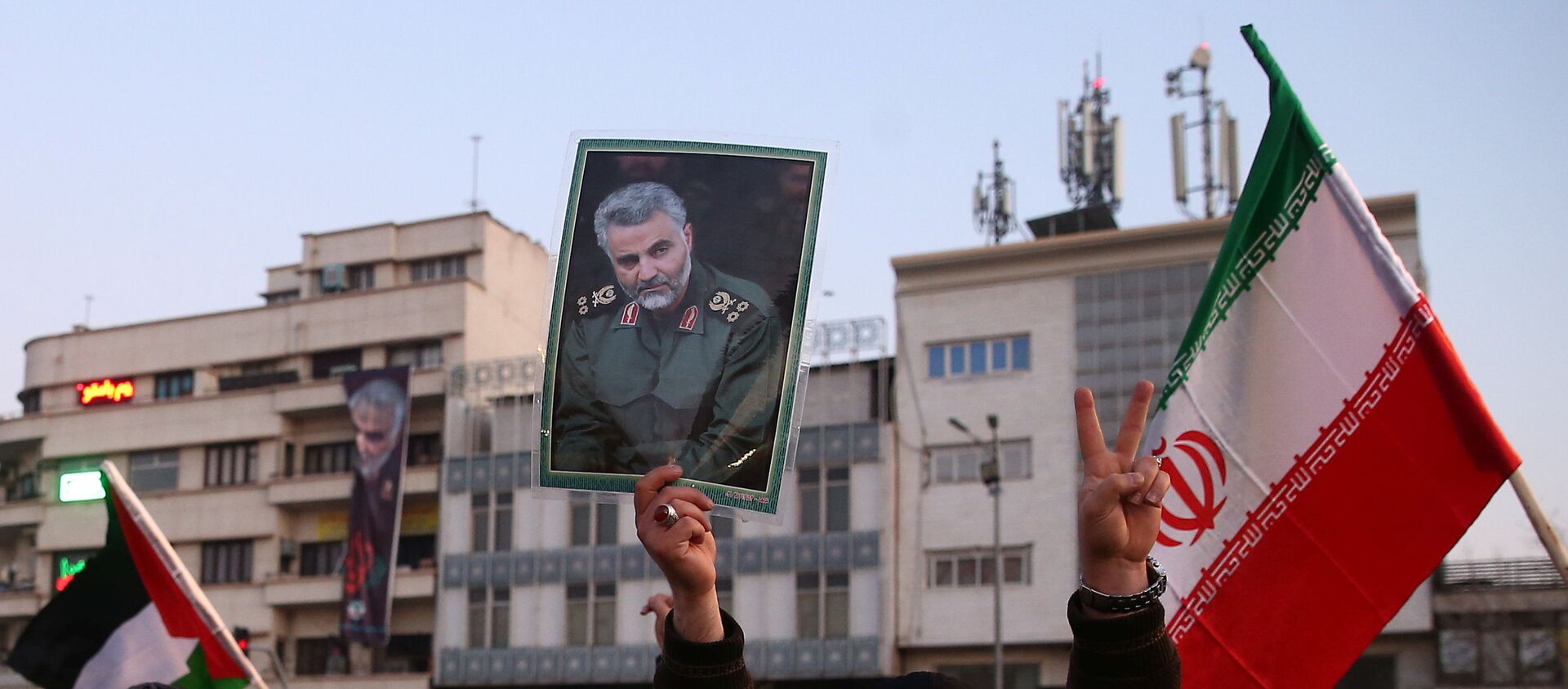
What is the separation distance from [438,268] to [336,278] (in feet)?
10.6

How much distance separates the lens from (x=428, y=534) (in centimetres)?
4881

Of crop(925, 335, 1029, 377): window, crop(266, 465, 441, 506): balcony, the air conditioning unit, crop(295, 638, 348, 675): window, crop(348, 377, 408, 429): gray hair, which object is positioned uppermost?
the air conditioning unit

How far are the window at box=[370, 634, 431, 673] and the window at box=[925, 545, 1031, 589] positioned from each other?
46.7 feet

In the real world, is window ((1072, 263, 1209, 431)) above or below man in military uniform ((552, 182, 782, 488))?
above

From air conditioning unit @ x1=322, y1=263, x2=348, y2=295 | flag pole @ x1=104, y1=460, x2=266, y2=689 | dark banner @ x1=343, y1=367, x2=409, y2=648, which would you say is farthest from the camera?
air conditioning unit @ x1=322, y1=263, x2=348, y2=295


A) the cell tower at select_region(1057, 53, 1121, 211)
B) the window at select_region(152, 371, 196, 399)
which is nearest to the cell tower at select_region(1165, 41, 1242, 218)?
the cell tower at select_region(1057, 53, 1121, 211)

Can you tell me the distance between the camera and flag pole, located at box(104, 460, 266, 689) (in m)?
12.7

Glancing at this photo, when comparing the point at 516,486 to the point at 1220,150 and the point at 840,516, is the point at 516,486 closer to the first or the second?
the point at 840,516

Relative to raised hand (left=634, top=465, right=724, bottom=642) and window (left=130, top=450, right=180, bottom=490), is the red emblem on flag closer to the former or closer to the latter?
raised hand (left=634, top=465, right=724, bottom=642)

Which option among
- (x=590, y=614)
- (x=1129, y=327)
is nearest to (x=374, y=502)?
(x=590, y=614)

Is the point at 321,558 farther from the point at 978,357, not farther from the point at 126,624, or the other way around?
the point at 126,624

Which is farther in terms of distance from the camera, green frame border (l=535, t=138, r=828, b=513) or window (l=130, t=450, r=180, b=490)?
window (l=130, t=450, r=180, b=490)

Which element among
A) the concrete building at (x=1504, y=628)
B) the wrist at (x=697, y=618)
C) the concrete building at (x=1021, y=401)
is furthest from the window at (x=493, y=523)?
the wrist at (x=697, y=618)

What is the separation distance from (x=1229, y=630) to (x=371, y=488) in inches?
1618
